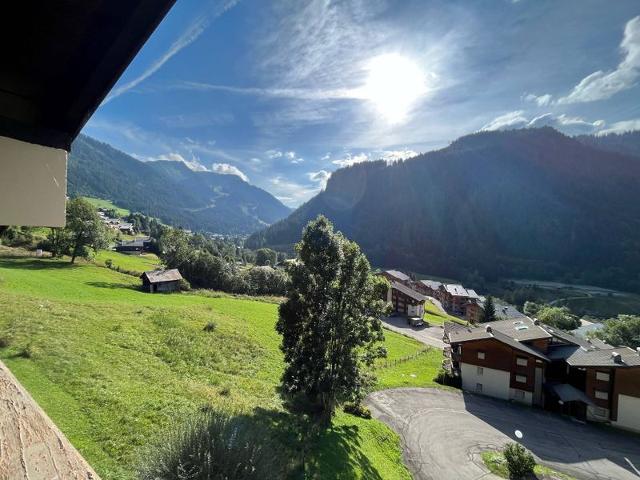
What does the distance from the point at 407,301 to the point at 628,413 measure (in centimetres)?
4639

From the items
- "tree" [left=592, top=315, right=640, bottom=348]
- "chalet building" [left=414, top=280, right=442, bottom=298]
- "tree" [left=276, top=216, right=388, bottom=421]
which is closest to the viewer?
"tree" [left=276, top=216, right=388, bottom=421]

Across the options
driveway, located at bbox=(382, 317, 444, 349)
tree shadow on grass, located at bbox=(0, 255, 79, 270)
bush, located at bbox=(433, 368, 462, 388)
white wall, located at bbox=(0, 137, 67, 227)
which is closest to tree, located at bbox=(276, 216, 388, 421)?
white wall, located at bbox=(0, 137, 67, 227)

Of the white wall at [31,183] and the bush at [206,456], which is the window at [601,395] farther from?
the white wall at [31,183]

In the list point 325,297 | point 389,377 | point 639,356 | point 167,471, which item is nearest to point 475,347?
point 389,377

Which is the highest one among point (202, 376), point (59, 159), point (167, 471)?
point (59, 159)

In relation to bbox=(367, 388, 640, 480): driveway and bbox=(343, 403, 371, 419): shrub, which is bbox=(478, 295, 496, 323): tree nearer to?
bbox=(367, 388, 640, 480): driveway

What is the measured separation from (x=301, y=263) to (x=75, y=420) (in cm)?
1345

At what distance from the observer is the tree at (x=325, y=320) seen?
66.3ft

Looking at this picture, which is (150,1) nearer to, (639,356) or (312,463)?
(312,463)

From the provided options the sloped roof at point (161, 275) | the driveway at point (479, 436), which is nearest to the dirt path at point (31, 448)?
the driveway at point (479, 436)

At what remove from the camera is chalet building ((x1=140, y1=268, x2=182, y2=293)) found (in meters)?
55.9

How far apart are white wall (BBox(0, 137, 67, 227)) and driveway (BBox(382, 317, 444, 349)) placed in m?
60.2

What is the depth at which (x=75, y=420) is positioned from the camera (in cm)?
1312

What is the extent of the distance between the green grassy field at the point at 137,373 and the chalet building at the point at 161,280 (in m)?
15.9
